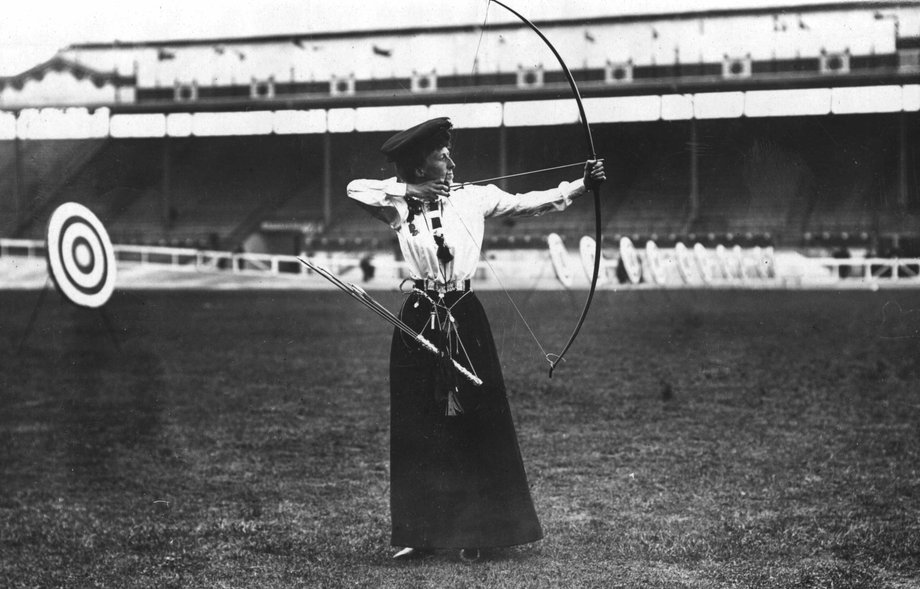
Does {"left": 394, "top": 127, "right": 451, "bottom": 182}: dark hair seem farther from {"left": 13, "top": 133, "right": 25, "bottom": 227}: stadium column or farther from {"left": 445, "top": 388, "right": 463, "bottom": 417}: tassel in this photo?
{"left": 13, "top": 133, "right": 25, "bottom": 227}: stadium column

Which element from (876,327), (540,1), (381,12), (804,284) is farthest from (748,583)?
(804,284)

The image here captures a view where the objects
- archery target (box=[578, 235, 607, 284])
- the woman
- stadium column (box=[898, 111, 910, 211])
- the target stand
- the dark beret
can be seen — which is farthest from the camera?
archery target (box=[578, 235, 607, 284])

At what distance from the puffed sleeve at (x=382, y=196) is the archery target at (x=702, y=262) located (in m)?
20.2

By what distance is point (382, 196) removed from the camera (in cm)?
341

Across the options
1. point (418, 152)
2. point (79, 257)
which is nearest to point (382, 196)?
point (418, 152)

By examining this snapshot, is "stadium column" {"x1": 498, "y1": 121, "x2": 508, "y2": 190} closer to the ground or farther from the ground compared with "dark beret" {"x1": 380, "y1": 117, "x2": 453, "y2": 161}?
farther from the ground

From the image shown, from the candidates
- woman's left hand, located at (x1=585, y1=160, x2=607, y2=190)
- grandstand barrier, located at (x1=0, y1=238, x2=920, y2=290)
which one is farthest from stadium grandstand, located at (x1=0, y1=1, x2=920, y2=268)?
woman's left hand, located at (x1=585, y1=160, x2=607, y2=190)

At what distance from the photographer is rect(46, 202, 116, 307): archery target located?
269 inches

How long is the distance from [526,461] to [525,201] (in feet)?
9.39

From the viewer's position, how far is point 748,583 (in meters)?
3.63

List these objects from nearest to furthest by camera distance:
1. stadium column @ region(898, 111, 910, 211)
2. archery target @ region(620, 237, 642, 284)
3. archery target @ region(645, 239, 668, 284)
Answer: stadium column @ region(898, 111, 910, 211), archery target @ region(620, 237, 642, 284), archery target @ region(645, 239, 668, 284)

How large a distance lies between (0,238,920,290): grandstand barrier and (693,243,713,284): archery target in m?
0.22

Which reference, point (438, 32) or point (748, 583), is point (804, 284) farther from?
point (748, 583)

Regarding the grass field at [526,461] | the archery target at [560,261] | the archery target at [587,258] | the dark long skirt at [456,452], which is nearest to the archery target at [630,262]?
the archery target at [587,258]
